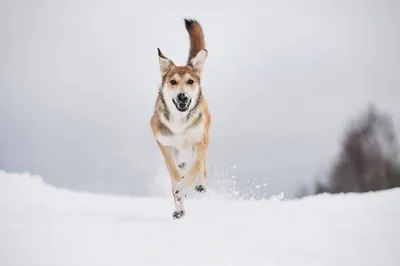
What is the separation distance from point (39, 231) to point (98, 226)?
47 cm

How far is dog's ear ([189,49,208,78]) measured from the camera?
402 cm

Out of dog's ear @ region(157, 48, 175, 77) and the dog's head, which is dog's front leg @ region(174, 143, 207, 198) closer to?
the dog's head

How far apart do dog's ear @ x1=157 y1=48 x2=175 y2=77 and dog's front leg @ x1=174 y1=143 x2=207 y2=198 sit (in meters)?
0.69

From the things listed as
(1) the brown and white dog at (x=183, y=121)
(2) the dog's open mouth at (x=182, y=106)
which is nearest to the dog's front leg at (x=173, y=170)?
(1) the brown and white dog at (x=183, y=121)

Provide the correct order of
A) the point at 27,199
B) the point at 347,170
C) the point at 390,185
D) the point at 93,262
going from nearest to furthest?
the point at 93,262
the point at 27,199
the point at 390,185
the point at 347,170

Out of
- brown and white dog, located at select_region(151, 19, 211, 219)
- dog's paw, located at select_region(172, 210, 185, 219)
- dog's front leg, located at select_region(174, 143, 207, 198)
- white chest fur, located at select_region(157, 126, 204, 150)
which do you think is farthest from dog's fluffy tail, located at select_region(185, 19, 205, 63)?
dog's paw, located at select_region(172, 210, 185, 219)

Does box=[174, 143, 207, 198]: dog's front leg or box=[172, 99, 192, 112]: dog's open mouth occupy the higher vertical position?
box=[172, 99, 192, 112]: dog's open mouth

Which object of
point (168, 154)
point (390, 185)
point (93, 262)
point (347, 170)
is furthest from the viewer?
point (347, 170)

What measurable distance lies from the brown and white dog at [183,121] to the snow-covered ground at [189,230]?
1.07 ft

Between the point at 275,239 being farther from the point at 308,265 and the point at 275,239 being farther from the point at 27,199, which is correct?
the point at 27,199

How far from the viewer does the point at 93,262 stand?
3500 millimetres

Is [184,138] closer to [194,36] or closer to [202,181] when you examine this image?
[202,181]

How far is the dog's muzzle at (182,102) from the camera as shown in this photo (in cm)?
390

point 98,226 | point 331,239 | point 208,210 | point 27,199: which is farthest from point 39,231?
point 331,239
